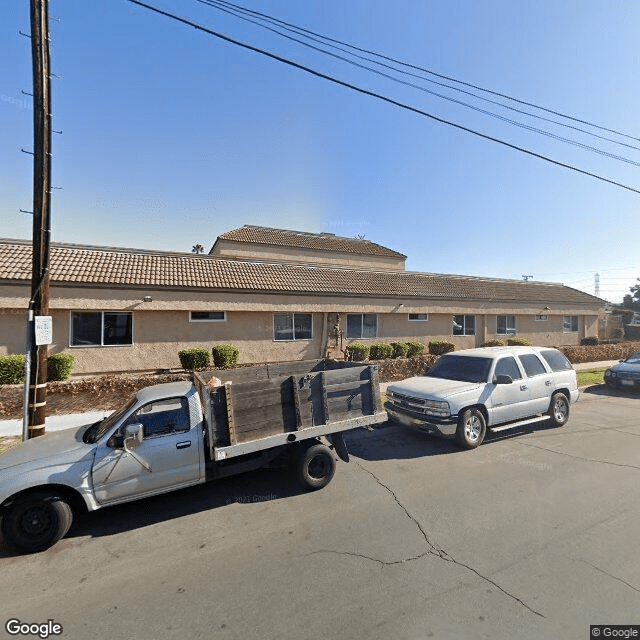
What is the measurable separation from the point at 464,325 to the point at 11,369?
19.8 metres

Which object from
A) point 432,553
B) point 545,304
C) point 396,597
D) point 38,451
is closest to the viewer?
point 396,597

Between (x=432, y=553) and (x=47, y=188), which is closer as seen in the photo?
(x=432, y=553)

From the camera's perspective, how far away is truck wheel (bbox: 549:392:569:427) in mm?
8258

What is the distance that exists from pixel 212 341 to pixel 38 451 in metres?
9.83

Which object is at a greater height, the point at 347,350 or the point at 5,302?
the point at 5,302

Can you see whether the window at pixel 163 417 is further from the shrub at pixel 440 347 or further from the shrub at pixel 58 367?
the shrub at pixel 440 347

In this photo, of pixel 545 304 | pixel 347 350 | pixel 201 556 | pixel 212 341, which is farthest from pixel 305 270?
pixel 545 304

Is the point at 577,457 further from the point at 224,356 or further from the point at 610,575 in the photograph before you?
the point at 224,356

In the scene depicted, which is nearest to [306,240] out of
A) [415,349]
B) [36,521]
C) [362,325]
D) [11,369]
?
[362,325]

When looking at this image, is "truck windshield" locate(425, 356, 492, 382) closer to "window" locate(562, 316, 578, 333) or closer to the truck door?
the truck door

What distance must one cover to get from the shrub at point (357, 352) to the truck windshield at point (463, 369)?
20.4 feet

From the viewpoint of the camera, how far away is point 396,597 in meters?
3.05

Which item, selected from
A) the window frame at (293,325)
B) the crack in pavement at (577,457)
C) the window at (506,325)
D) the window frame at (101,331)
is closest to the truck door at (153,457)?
the crack in pavement at (577,457)

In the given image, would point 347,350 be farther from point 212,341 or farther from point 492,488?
point 492,488
